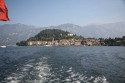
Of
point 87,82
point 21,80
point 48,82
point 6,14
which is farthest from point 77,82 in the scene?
point 6,14

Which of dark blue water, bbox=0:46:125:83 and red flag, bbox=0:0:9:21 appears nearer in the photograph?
red flag, bbox=0:0:9:21

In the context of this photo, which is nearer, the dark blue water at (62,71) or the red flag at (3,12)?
the red flag at (3,12)

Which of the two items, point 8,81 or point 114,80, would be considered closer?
point 8,81

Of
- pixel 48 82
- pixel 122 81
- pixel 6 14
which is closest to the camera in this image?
pixel 6 14

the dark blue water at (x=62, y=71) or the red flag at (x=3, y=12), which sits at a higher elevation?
the red flag at (x=3, y=12)

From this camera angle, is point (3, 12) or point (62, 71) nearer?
point (3, 12)

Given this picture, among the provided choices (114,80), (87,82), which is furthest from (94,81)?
(114,80)

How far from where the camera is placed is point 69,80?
20250mm

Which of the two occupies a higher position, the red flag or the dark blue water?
the red flag

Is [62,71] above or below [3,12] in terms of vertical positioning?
below

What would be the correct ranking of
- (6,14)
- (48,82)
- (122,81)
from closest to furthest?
(6,14), (48,82), (122,81)

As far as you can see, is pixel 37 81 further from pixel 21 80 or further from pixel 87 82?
pixel 87 82

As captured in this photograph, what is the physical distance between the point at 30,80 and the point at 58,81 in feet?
10.2

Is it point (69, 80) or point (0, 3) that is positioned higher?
point (0, 3)
